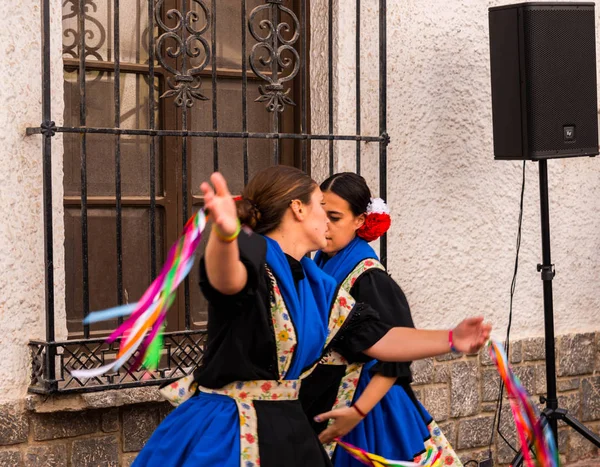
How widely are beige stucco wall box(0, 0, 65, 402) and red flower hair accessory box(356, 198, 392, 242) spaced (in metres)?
1.37

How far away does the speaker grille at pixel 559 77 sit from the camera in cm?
556

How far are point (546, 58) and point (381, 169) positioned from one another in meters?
0.99

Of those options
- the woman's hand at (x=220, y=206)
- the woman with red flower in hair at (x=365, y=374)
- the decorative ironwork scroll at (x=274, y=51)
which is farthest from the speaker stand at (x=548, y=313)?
the woman's hand at (x=220, y=206)

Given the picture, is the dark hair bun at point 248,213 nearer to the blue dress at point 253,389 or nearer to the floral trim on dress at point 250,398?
the blue dress at point 253,389

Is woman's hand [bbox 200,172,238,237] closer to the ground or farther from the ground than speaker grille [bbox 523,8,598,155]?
closer to the ground

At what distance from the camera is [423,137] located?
5.91 metres

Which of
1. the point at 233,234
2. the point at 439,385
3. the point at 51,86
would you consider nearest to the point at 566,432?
the point at 439,385

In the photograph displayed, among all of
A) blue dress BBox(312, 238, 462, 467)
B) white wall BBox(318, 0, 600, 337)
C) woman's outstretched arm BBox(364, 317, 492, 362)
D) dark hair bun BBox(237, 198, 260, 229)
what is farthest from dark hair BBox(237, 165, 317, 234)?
white wall BBox(318, 0, 600, 337)

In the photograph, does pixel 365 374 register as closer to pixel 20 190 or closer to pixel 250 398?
pixel 250 398

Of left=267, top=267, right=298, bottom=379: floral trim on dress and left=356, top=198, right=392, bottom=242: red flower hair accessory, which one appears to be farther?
left=356, top=198, right=392, bottom=242: red flower hair accessory

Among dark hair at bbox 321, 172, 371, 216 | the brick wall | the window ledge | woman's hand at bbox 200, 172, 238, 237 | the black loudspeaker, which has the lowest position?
the brick wall

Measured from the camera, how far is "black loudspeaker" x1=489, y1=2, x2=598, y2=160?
5.56 m

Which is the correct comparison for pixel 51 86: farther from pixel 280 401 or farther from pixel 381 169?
pixel 280 401

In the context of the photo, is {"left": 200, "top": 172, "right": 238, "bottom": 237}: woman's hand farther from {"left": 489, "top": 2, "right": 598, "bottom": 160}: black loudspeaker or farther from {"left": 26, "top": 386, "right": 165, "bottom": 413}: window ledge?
{"left": 489, "top": 2, "right": 598, "bottom": 160}: black loudspeaker
